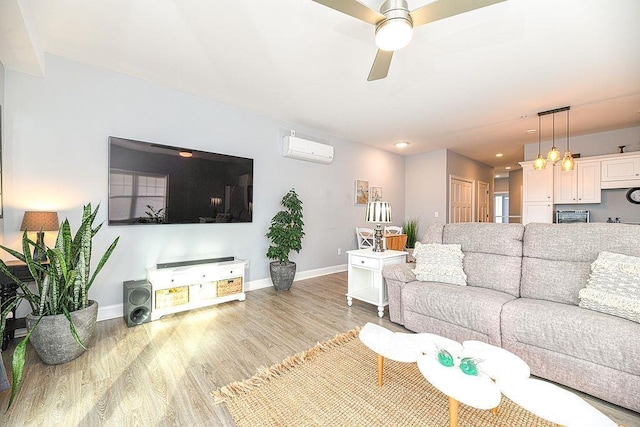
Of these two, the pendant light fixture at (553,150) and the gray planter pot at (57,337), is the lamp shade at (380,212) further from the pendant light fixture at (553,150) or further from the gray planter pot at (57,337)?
the gray planter pot at (57,337)

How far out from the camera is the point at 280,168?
4.14 meters

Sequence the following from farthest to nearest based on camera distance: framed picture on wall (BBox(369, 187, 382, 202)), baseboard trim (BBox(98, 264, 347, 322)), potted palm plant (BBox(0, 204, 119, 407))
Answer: framed picture on wall (BBox(369, 187, 382, 202)), baseboard trim (BBox(98, 264, 347, 322)), potted palm plant (BBox(0, 204, 119, 407))

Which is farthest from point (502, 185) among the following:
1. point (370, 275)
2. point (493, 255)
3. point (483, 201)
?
point (493, 255)

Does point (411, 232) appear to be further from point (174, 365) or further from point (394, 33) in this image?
point (174, 365)

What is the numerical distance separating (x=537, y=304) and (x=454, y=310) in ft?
1.79

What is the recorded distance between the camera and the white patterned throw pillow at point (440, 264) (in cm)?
241

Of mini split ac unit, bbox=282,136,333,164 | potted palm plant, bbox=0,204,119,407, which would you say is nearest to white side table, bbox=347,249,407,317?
mini split ac unit, bbox=282,136,333,164

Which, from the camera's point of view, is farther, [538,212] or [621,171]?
[538,212]

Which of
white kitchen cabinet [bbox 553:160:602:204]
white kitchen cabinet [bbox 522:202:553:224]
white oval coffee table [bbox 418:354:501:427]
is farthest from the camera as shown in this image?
white kitchen cabinet [bbox 522:202:553:224]

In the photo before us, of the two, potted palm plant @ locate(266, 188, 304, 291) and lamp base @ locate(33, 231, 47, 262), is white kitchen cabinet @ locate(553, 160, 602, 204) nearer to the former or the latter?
potted palm plant @ locate(266, 188, 304, 291)

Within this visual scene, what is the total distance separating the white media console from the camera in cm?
273

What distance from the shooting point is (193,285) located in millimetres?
2928

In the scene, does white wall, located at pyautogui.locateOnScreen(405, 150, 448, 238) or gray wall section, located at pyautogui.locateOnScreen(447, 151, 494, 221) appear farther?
gray wall section, located at pyautogui.locateOnScreen(447, 151, 494, 221)

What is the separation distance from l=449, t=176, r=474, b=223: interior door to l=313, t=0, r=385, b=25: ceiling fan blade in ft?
16.7
